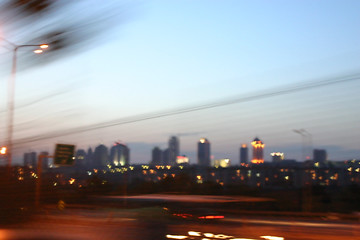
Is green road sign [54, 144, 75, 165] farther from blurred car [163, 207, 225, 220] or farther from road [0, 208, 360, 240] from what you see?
blurred car [163, 207, 225, 220]

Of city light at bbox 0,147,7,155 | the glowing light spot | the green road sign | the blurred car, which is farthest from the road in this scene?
city light at bbox 0,147,7,155

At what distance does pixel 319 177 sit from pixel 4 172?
54170 mm

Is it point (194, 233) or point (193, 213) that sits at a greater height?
point (193, 213)

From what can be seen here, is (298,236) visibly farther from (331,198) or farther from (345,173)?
(345,173)

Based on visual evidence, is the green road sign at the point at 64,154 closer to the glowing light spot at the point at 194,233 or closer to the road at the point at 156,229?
the road at the point at 156,229

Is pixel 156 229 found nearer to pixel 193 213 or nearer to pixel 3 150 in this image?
pixel 193 213

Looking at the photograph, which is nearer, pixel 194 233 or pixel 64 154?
pixel 194 233

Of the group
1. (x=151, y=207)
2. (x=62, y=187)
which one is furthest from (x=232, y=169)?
(x=151, y=207)

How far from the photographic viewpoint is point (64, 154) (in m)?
24.2

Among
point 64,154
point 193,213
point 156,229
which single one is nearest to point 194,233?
point 156,229

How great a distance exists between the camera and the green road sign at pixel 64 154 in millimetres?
24031

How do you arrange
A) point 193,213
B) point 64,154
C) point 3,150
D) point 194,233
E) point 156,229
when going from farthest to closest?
1. point 64,154
2. point 193,213
3. point 3,150
4. point 156,229
5. point 194,233

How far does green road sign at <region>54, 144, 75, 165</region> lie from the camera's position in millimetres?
24031

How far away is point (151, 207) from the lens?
22.9 meters
